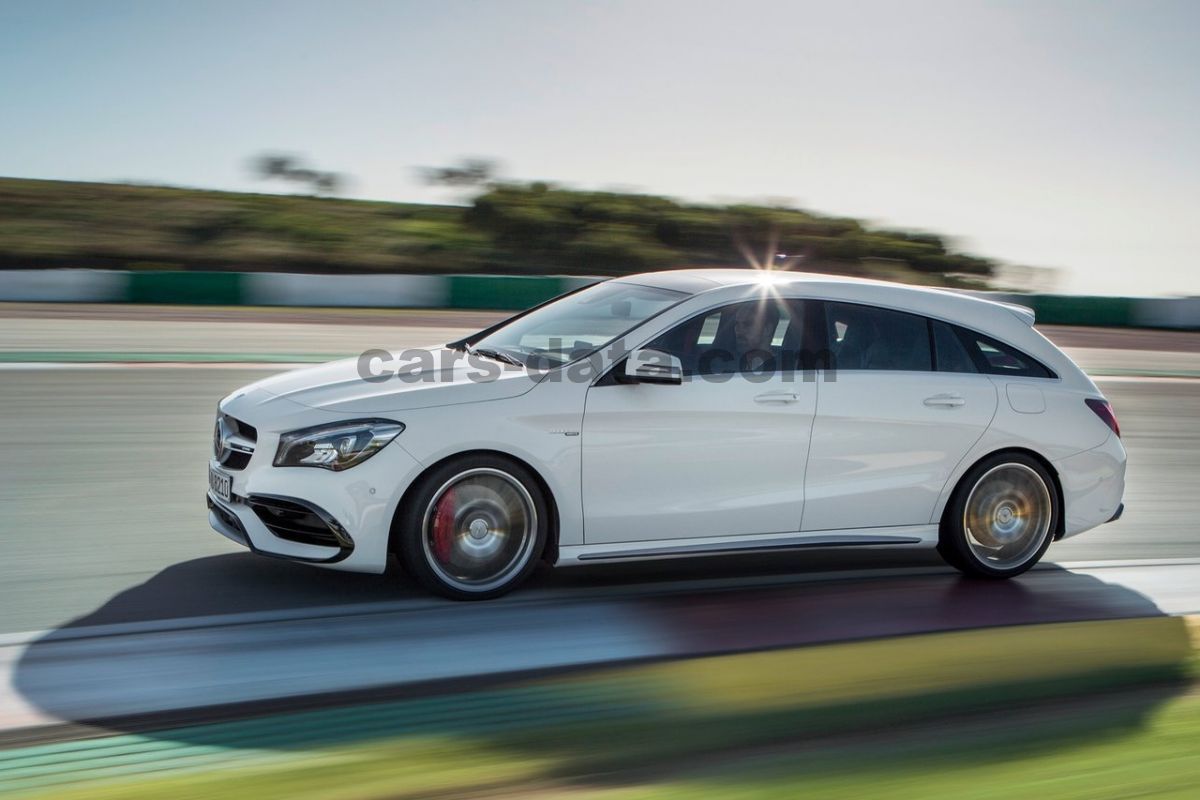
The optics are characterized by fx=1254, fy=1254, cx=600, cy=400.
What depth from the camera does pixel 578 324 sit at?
607 cm

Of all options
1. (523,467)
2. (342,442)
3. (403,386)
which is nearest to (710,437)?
(523,467)

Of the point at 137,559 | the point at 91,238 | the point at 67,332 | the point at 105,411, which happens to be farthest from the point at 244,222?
the point at 137,559

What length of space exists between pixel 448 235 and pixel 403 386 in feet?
134

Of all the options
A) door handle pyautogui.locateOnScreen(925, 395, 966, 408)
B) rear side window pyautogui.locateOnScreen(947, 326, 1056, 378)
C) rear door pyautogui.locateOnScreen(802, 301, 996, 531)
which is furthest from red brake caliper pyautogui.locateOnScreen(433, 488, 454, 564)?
rear side window pyautogui.locateOnScreen(947, 326, 1056, 378)

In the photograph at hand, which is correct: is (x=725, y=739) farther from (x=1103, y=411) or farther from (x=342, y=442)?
(x=1103, y=411)

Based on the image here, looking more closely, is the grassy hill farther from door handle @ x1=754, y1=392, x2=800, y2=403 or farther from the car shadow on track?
door handle @ x1=754, y1=392, x2=800, y2=403

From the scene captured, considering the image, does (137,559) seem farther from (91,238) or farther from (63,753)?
(91,238)

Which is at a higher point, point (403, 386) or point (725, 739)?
point (403, 386)

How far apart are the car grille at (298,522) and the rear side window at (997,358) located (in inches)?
127

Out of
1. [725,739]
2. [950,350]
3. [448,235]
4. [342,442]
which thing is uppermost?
[448,235]

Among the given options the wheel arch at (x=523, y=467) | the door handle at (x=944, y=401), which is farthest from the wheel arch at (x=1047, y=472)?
the wheel arch at (x=523, y=467)

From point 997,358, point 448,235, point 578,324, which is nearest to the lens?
point 578,324

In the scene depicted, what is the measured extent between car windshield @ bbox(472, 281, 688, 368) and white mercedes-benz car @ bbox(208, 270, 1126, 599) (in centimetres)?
2

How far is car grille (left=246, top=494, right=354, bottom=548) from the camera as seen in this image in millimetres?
5148
